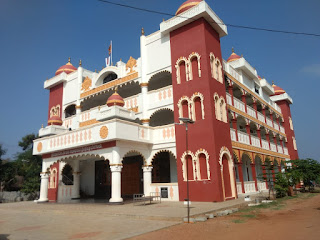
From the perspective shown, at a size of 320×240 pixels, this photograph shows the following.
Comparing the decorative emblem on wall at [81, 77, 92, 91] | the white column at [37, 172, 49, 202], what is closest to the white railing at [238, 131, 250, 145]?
the decorative emblem on wall at [81, 77, 92, 91]

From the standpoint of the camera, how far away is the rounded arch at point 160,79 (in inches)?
778

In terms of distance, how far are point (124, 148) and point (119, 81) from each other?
704 centimetres

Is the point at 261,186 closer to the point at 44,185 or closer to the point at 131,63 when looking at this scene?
the point at 131,63

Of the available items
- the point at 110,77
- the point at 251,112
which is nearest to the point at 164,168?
the point at 110,77

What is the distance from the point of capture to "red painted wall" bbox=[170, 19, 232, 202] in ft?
49.8

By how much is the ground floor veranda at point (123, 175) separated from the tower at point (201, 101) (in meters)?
1.27

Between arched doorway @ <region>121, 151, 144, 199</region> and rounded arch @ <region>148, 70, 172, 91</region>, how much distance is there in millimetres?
6078

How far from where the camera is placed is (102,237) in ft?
23.4

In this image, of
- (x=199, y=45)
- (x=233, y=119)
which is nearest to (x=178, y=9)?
(x=199, y=45)

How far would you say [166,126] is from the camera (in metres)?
18.0

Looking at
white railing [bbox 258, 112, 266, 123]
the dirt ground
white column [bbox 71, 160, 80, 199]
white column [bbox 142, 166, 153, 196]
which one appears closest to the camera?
the dirt ground

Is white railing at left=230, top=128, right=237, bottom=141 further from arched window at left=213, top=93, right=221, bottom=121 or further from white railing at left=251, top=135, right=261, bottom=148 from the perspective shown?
white railing at left=251, top=135, right=261, bottom=148

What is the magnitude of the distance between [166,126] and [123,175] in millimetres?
6515

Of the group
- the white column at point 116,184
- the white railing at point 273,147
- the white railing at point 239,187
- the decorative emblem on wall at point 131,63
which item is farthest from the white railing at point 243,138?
the decorative emblem on wall at point 131,63
